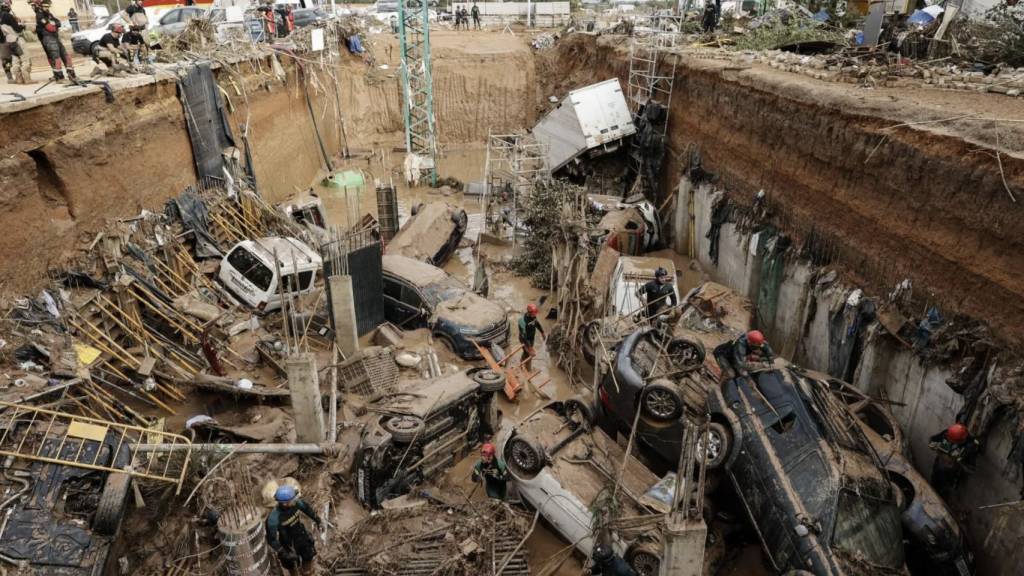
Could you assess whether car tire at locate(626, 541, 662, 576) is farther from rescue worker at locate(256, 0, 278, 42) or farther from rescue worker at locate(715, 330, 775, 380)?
rescue worker at locate(256, 0, 278, 42)

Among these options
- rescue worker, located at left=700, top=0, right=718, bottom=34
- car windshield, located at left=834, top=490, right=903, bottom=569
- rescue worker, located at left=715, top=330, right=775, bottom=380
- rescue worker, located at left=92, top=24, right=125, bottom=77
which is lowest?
car windshield, located at left=834, top=490, right=903, bottom=569

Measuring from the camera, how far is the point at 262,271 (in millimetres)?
12680

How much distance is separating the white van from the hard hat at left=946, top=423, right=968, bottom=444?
10.8 m

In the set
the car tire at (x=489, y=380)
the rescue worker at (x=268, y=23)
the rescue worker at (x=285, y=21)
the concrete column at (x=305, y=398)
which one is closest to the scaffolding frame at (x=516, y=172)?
the car tire at (x=489, y=380)

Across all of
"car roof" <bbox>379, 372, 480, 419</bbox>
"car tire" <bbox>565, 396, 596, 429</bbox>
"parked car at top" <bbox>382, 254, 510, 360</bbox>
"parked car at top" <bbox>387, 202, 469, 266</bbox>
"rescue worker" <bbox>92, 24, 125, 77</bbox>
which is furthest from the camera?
"parked car at top" <bbox>387, 202, 469, 266</bbox>

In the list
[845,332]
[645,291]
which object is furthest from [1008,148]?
[645,291]

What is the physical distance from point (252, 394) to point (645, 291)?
6938 mm

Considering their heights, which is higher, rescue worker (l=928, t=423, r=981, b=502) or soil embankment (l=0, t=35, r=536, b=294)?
soil embankment (l=0, t=35, r=536, b=294)

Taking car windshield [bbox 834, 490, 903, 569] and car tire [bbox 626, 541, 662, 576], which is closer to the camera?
car windshield [bbox 834, 490, 903, 569]

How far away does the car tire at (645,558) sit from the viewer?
6527 millimetres

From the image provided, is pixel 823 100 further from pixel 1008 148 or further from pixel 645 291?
pixel 645 291

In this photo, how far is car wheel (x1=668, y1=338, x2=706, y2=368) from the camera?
858 cm

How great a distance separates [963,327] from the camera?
796 centimetres

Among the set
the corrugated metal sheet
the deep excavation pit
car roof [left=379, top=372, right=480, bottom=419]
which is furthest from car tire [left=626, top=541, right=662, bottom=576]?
the corrugated metal sheet
